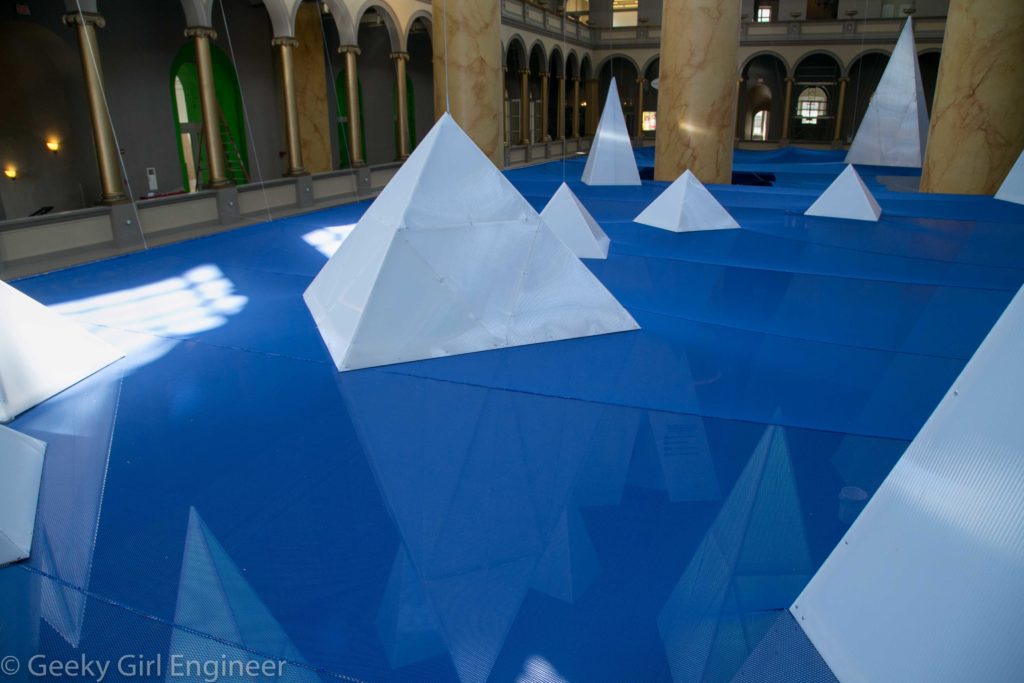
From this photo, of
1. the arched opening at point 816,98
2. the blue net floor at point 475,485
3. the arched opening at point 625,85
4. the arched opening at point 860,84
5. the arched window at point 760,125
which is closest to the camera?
the blue net floor at point 475,485

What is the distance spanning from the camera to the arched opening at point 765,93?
29.7 m

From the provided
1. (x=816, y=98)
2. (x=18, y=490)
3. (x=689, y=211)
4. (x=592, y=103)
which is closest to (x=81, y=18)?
(x=18, y=490)

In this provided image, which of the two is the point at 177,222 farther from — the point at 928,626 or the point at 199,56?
the point at 928,626

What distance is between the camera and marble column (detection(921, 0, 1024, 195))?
11227 mm

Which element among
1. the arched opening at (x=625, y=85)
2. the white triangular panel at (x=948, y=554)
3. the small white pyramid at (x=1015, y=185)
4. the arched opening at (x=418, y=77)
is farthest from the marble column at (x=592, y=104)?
the white triangular panel at (x=948, y=554)

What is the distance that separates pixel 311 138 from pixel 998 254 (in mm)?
13271

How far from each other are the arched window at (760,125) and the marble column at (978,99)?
21.3m

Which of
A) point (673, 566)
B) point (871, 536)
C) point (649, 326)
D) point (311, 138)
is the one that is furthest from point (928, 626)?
point (311, 138)

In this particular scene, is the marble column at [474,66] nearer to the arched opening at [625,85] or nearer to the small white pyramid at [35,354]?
the small white pyramid at [35,354]

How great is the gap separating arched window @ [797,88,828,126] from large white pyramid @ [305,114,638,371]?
2846cm

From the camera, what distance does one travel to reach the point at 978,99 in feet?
38.1

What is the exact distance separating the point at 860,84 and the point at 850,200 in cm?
2151

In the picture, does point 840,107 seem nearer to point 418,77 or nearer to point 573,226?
point 418,77

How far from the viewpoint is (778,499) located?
3453 millimetres
